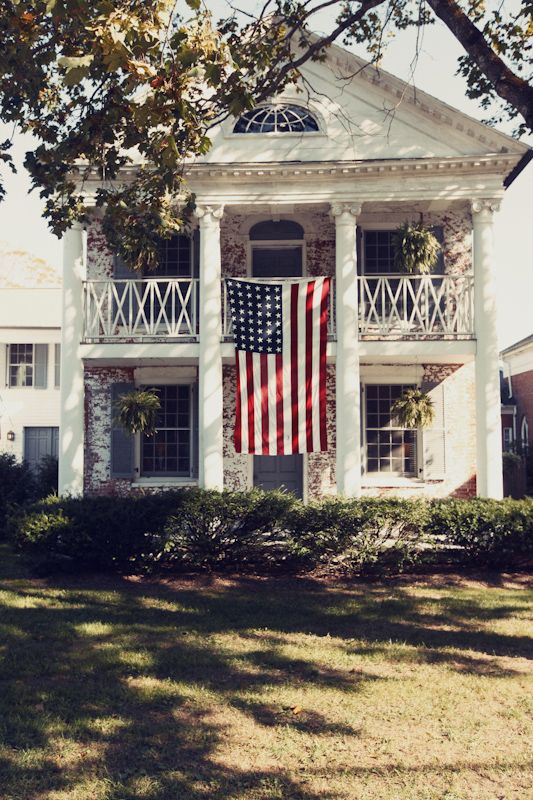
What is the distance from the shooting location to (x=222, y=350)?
44.4 ft

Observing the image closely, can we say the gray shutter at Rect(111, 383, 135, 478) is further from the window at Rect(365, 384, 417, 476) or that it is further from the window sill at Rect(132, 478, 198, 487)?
the window at Rect(365, 384, 417, 476)

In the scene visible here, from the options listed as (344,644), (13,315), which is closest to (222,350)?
(344,644)

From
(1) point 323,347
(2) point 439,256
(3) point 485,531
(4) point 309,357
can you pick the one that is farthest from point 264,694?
(2) point 439,256

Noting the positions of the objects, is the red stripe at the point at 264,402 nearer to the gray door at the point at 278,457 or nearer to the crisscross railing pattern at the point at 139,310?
the crisscross railing pattern at the point at 139,310

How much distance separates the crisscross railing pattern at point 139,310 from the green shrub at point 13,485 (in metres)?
3.56

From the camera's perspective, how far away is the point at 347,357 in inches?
523

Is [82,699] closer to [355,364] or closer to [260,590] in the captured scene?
[260,590]

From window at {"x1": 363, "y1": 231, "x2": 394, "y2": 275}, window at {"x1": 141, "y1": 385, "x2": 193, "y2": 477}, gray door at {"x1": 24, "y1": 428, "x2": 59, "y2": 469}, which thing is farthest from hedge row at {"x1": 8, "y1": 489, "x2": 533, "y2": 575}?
gray door at {"x1": 24, "y1": 428, "x2": 59, "y2": 469}

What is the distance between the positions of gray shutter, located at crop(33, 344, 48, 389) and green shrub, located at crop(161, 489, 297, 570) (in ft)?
46.8

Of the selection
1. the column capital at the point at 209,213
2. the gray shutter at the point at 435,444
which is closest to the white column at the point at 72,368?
the column capital at the point at 209,213

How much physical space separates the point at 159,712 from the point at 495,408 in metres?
9.17

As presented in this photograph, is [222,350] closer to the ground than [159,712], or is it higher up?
higher up

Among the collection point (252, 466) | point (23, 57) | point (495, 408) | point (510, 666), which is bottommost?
point (510, 666)

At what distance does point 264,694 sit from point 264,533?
5.08 meters
